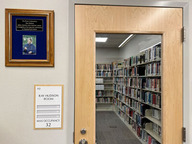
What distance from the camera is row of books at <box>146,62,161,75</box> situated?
1336 millimetres

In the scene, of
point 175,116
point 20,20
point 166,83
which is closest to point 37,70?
point 20,20

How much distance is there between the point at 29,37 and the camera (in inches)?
46.5

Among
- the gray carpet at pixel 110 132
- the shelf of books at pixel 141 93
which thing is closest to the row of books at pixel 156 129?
the shelf of books at pixel 141 93

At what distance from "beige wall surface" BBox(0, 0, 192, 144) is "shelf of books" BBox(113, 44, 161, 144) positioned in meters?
0.34

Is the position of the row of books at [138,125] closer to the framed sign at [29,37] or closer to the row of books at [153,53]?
the row of books at [153,53]

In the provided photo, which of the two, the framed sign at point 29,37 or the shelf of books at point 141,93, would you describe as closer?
the framed sign at point 29,37

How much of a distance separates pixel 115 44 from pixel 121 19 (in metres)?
0.23

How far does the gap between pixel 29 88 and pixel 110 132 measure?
33.6 inches

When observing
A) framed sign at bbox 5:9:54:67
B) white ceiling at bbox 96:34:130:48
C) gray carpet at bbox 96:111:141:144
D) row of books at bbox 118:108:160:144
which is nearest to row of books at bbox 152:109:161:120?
row of books at bbox 118:108:160:144

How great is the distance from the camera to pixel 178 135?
4.17ft

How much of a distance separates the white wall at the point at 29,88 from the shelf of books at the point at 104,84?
260 millimetres

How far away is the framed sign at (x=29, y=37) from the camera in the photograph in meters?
1.16

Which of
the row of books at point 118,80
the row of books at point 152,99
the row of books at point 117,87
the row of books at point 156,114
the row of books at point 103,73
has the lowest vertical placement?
the row of books at point 156,114

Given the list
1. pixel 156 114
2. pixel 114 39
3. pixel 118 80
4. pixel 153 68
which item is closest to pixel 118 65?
pixel 118 80
